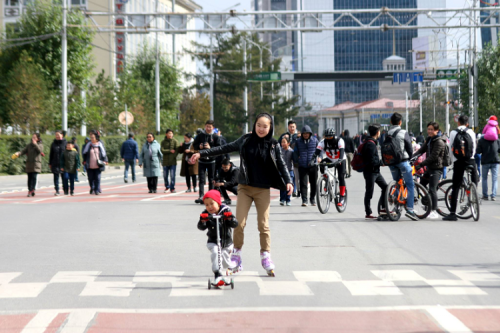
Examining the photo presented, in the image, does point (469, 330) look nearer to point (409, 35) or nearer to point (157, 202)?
point (157, 202)

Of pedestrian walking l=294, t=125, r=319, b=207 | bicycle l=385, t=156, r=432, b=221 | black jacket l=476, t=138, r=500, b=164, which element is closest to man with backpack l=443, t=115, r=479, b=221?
bicycle l=385, t=156, r=432, b=221

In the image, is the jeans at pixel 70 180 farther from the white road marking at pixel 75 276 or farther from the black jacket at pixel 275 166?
the black jacket at pixel 275 166

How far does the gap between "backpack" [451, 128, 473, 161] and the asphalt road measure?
1130 millimetres

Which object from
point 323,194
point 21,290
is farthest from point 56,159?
point 21,290

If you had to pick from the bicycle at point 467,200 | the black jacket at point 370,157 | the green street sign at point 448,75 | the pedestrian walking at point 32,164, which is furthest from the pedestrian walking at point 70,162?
the green street sign at point 448,75

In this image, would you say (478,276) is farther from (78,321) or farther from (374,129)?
(374,129)

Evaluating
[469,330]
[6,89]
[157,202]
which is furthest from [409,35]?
[469,330]

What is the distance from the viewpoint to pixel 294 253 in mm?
9641

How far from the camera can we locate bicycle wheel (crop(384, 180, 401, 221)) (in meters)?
13.5

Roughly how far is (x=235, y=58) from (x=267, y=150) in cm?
6863

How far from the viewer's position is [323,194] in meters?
15.2

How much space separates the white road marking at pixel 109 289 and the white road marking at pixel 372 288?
6.52ft

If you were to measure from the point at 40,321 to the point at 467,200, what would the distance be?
370 inches

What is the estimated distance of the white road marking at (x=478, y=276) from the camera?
25.1ft
